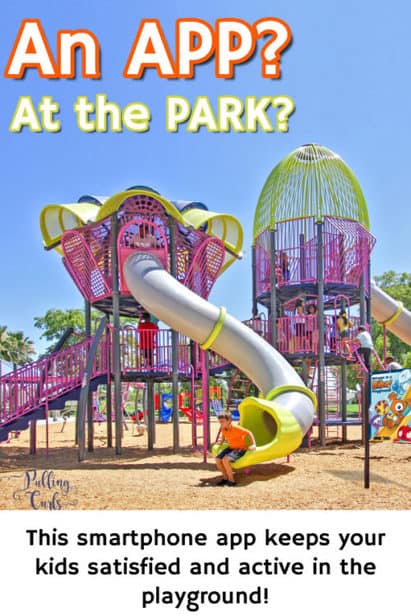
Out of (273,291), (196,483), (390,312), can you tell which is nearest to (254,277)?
(273,291)

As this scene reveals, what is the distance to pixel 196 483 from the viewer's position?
9.92 m

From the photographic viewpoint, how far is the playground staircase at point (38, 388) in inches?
558

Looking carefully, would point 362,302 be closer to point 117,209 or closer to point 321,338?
point 321,338

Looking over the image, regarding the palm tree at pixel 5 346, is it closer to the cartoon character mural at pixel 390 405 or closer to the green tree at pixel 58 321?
the green tree at pixel 58 321

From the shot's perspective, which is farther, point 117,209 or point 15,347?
point 15,347

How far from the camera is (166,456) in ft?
47.6

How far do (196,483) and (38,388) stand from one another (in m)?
5.95

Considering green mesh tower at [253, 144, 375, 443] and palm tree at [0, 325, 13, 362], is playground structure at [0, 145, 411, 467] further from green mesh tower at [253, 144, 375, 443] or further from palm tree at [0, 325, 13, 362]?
palm tree at [0, 325, 13, 362]

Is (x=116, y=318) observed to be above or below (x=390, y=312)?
below

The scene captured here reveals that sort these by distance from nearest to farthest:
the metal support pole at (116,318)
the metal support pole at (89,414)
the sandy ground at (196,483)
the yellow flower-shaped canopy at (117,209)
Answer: the sandy ground at (196,483), the metal support pole at (116,318), the yellow flower-shaped canopy at (117,209), the metal support pole at (89,414)

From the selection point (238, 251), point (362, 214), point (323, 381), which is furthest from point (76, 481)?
point (362, 214)

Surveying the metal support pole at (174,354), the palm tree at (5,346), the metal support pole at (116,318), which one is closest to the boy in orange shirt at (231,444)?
the metal support pole at (116,318)

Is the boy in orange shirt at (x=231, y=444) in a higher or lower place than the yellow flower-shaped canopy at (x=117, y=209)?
lower
